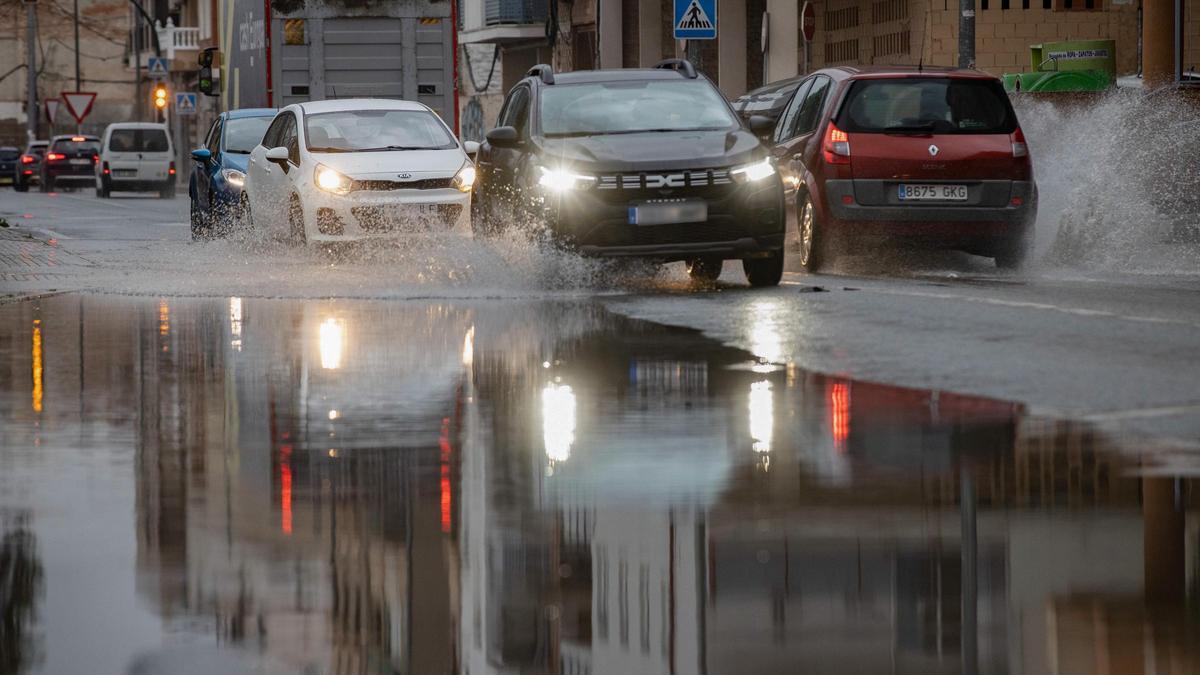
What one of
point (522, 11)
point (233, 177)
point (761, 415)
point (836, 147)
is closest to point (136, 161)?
point (522, 11)

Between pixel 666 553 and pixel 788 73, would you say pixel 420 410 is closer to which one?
pixel 666 553

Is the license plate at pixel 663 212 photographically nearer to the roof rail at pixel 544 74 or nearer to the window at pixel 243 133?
the roof rail at pixel 544 74

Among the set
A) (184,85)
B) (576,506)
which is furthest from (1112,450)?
(184,85)

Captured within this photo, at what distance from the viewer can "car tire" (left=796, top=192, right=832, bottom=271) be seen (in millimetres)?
18250

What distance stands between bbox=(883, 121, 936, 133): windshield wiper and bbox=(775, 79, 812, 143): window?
1.44 m

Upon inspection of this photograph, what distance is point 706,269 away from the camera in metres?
17.8

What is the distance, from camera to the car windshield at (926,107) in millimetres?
18141

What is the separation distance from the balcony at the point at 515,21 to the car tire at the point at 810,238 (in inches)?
1574

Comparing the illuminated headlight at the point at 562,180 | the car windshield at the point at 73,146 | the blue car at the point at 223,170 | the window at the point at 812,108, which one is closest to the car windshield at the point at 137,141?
the car windshield at the point at 73,146

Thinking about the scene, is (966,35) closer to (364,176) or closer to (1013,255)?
(1013,255)

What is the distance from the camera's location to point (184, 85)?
93562mm

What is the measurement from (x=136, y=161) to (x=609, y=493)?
47.5 meters

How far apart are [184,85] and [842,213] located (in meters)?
78.2

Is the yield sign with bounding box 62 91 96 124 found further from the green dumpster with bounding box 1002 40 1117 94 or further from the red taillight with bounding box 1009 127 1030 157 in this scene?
the red taillight with bounding box 1009 127 1030 157
